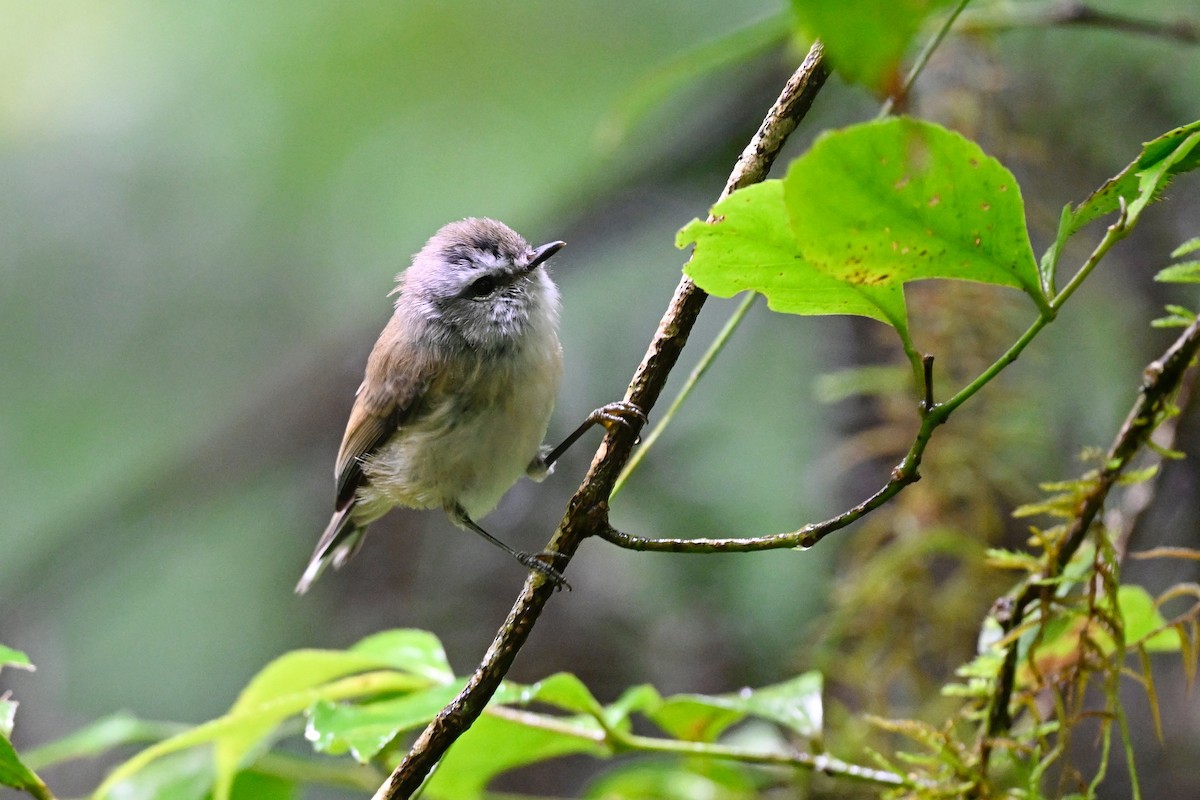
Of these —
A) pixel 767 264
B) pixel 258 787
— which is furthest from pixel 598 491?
pixel 258 787

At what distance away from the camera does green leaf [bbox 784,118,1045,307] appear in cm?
61

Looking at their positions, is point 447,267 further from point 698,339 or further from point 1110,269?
point 1110,269

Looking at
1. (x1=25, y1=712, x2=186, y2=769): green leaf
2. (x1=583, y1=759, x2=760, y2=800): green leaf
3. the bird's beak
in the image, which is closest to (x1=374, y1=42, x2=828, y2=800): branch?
(x1=25, y1=712, x2=186, y2=769): green leaf

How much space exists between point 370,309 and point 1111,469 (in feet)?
11.7

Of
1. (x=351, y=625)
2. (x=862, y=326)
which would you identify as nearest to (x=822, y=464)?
(x=862, y=326)

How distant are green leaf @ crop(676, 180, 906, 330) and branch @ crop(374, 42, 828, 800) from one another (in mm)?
111

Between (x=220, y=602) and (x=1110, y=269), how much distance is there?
4029mm

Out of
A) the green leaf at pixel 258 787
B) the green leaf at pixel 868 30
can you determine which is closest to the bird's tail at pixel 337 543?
the green leaf at pixel 258 787

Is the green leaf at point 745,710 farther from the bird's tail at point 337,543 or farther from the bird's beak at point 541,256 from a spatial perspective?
the bird's tail at point 337,543

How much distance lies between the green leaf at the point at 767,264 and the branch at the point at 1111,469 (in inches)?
14.4

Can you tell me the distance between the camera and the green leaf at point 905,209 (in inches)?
23.9

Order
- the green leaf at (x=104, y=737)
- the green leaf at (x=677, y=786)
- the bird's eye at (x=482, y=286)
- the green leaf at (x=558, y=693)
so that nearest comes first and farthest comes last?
1. the green leaf at (x=558, y=693)
2. the green leaf at (x=104, y=737)
3. the green leaf at (x=677, y=786)
4. the bird's eye at (x=482, y=286)

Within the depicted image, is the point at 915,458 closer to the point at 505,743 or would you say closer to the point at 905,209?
the point at 905,209

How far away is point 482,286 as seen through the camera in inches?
82.4
